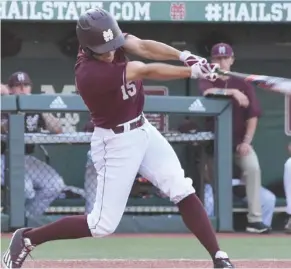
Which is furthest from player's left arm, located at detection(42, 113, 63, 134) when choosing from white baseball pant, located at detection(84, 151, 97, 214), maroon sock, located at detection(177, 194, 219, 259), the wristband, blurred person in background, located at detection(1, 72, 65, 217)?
maroon sock, located at detection(177, 194, 219, 259)

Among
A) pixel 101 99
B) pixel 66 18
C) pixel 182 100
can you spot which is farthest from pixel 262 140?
pixel 101 99

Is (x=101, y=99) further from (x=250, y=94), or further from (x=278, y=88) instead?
(x=250, y=94)

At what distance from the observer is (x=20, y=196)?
756 centimetres

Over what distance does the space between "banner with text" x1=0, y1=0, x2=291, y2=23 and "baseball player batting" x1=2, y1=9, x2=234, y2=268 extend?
8.69 feet

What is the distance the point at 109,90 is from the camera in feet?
15.9

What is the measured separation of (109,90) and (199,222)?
0.90 m

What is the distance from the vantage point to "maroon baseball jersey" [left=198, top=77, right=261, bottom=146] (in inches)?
303

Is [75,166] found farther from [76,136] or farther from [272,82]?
[272,82]

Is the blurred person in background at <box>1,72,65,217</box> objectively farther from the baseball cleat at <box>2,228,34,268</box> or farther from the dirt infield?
the baseball cleat at <box>2,228,34,268</box>

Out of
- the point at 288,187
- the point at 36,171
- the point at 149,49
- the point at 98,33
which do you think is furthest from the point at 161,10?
the point at 98,33

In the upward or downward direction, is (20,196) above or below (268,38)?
below

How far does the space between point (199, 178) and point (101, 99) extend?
3.21 metres

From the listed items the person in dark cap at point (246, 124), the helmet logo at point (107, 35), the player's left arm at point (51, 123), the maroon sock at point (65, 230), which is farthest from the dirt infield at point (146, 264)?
the player's left arm at point (51, 123)

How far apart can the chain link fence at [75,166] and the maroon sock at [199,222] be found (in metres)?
2.68
